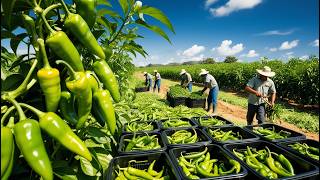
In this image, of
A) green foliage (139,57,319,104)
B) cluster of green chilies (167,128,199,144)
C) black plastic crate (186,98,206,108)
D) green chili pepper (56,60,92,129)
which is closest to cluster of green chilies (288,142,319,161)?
→ cluster of green chilies (167,128,199,144)

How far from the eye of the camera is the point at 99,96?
136 cm

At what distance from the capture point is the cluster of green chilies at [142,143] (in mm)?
2949

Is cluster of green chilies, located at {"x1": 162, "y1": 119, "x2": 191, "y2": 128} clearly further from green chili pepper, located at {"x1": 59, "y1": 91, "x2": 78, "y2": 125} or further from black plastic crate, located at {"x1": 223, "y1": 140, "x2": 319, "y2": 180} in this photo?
green chili pepper, located at {"x1": 59, "y1": 91, "x2": 78, "y2": 125}

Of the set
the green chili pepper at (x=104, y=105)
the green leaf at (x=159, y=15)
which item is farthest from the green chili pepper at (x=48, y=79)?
the green leaf at (x=159, y=15)

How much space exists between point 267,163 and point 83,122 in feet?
6.86

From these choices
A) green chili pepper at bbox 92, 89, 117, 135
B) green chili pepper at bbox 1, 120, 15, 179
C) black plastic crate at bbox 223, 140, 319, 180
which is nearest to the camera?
green chili pepper at bbox 1, 120, 15, 179

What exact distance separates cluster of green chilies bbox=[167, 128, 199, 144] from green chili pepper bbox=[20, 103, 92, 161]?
2.15m

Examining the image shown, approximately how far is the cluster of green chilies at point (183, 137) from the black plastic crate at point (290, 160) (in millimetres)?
525

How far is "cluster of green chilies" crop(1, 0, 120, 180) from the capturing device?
97 cm

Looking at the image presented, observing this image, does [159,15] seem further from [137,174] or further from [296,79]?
[296,79]

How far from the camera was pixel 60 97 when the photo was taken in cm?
122

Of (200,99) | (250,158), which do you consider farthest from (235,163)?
(200,99)

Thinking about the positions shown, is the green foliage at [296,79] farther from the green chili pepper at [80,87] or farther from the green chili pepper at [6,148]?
the green chili pepper at [6,148]

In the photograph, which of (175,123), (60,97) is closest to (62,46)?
(60,97)
